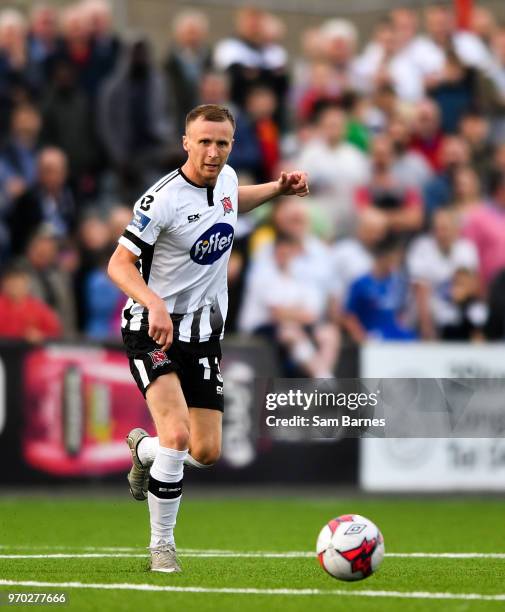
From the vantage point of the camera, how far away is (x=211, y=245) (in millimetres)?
8648

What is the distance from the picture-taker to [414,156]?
1794cm

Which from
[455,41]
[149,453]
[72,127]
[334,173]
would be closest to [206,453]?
[149,453]

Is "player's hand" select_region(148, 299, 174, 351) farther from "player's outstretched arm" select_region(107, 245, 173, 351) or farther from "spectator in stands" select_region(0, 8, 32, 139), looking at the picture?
"spectator in stands" select_region(0, 8, 32, 139)

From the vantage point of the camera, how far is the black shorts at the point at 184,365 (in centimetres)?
849

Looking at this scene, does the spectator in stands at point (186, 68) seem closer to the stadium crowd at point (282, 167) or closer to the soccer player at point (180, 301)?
the stadium crowd at point (282, 167)

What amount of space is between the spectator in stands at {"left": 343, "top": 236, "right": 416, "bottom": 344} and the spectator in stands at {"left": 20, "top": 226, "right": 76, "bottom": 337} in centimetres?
301

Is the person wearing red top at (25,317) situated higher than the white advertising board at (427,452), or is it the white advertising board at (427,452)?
the person wearing red top at (25,317)

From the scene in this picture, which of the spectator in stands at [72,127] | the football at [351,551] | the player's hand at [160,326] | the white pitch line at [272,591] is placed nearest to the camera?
the white pitch line at [272,591]

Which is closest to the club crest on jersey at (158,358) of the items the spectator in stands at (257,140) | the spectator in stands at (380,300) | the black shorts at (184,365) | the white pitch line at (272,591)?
the black shorts at (184,365)

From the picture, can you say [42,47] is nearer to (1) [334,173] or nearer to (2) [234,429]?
(1) [334,173]

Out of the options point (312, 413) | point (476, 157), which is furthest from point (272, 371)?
point (312, 413)

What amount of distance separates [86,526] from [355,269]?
5295 mm

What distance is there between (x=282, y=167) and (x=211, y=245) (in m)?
8.65

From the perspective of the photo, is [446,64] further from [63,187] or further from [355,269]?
[63,187]
